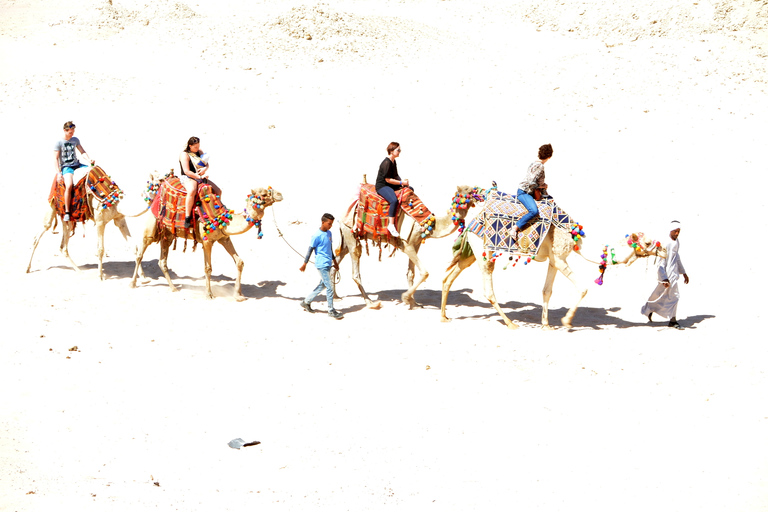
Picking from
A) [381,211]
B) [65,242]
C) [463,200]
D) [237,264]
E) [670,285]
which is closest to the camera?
[670,285]

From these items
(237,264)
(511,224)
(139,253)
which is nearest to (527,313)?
(511,224)

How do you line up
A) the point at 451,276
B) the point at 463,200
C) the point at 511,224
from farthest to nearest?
1. the point at 451,276
2. the point at 463,200
3. the point at 511,224

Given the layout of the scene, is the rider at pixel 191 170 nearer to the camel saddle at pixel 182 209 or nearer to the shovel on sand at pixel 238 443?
the camel saddle at pixel 182 209

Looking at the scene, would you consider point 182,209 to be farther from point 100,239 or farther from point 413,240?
point 413,240

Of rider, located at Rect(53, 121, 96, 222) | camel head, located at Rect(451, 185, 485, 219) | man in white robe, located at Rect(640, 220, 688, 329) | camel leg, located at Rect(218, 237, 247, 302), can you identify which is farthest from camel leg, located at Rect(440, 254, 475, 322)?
rider, located at Rect(53, 121, 96, 222)

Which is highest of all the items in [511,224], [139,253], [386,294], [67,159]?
[67,159]

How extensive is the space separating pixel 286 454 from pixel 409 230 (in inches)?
231

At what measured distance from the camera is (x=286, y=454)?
7703 mm

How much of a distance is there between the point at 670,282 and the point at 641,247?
964mm

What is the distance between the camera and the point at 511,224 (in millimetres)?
11328

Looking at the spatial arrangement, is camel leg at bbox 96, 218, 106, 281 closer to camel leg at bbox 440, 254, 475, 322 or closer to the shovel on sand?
camel leg at bbox 440, 254, 475, 322

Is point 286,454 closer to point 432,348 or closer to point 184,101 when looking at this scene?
point 432,348

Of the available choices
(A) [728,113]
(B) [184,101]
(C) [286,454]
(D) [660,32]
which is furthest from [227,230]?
(D) [660,32]

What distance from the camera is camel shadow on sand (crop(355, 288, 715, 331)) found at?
471 inches
